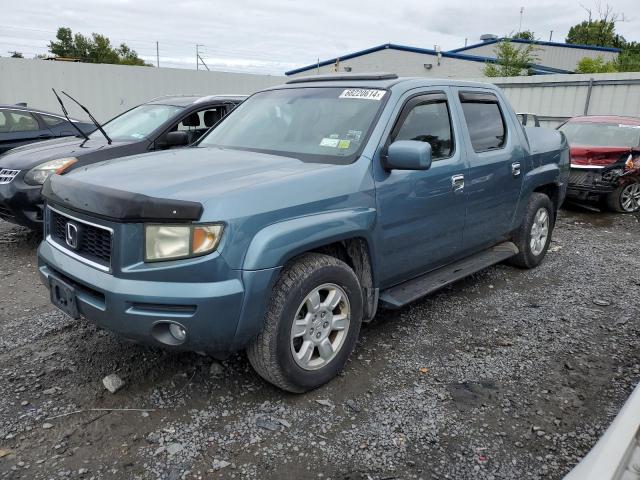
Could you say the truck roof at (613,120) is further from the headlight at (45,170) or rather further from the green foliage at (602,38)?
the green foliage at (602,38)

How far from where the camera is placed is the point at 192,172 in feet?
9.73

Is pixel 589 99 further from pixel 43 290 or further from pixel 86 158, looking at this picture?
pixel 43 290

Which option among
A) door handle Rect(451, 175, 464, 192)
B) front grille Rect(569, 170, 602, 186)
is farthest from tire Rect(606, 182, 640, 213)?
door handle Rect(451, 175, 464, 192)

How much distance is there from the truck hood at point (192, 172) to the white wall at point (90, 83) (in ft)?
44.8

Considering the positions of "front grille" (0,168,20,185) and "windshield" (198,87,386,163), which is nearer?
"windshield" (198,87,386,163)

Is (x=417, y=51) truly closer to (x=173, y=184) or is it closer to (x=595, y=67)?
(x=595, y=67)

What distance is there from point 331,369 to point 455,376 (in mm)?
833

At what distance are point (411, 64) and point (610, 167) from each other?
1018 inches

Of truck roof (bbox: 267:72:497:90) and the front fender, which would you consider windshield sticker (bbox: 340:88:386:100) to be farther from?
the front fender

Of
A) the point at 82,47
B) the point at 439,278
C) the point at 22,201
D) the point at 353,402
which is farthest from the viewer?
the point at 82,47

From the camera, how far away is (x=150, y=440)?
266 centimetres

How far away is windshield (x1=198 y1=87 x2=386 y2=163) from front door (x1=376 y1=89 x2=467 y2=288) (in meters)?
0.24

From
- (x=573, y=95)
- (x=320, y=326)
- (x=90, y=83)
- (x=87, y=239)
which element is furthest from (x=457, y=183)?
(x=90, y=83)

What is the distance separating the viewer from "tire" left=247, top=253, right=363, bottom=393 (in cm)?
277
